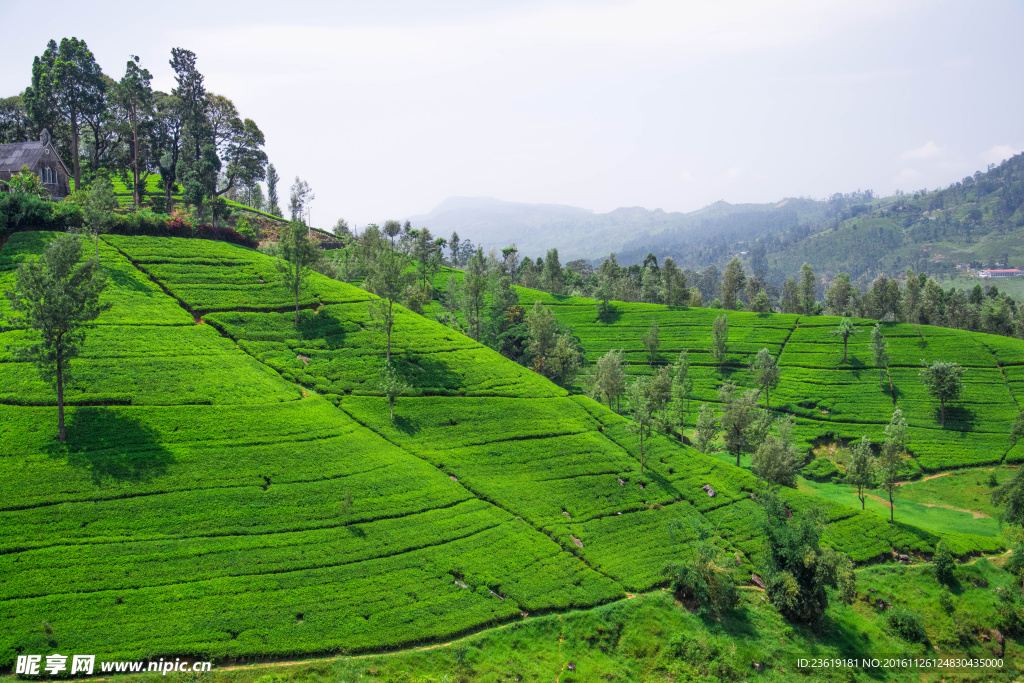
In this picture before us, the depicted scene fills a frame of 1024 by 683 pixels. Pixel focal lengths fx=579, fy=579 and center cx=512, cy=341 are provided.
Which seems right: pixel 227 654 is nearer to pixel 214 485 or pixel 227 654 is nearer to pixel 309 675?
pixel 309 675

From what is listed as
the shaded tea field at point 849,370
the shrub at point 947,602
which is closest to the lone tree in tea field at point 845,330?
the shaded tea field at point 849,370

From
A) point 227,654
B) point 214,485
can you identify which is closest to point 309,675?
point 227,654

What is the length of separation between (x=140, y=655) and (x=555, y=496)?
35.6m

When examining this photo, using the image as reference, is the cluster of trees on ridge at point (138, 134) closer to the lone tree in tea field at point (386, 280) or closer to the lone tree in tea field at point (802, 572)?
the lone tree in tea field at point (386, 280)

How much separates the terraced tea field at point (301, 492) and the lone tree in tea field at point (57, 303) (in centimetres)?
395

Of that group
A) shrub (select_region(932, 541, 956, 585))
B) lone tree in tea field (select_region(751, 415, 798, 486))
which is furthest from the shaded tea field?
shrub (select_region(932, 541, 956, 585))

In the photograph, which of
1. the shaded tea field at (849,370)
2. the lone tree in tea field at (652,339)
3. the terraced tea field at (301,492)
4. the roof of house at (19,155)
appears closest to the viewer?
the terraced tea field at (301,492)

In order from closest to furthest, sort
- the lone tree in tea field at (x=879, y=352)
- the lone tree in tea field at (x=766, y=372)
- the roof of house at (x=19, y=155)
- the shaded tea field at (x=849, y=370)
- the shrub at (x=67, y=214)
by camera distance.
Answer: the shrub at (x=67, y=214) < the shaded tea field at (x=849, y=370) < the roof of house at (x=19, y=155) < the lone tree in tea field at (x=766, y=372) < the lone tree in tea field at (x=879, y=352)

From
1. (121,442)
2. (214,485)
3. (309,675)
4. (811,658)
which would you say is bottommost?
(811,658)

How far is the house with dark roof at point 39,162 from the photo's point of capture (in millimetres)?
97812

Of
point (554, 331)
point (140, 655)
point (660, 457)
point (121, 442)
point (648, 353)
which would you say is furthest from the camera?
point (648, 353)

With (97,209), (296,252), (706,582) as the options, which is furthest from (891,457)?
(97,209)

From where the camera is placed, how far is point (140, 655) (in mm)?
33875

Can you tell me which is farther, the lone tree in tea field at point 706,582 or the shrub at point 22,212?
the shrub at point 22,212
